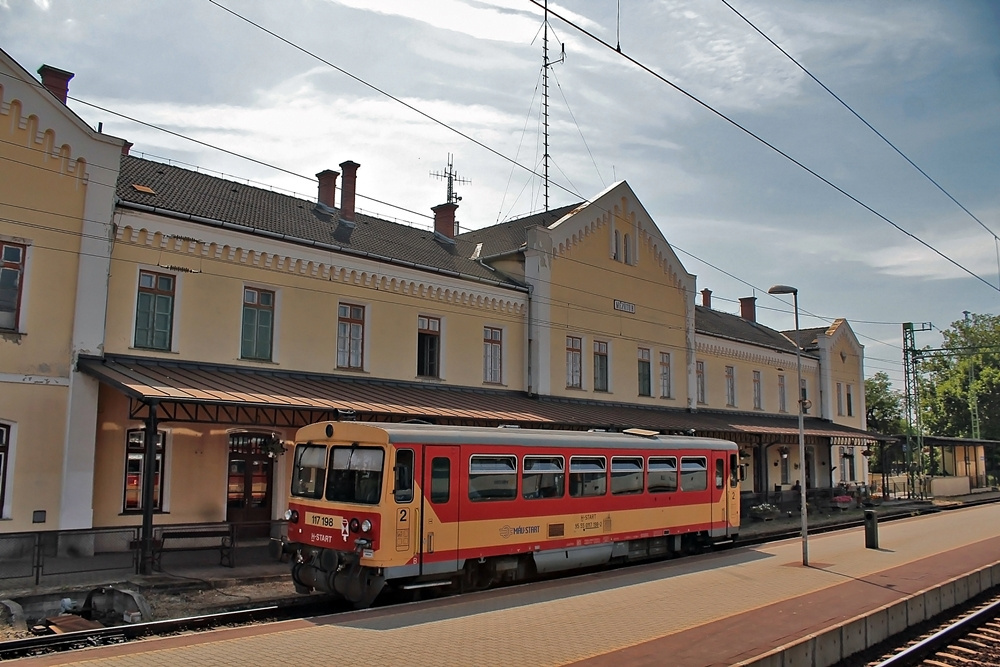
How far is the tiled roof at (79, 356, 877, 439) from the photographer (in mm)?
16031

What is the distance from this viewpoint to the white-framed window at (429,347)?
77.6 ft

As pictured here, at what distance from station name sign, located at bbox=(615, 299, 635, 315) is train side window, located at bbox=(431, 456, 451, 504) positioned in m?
17.7

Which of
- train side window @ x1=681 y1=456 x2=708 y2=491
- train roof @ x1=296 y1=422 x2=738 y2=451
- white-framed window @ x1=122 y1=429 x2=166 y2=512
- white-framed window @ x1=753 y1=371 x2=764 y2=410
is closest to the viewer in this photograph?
train roof @ x1=296 y1=422 x2=738 y2=451

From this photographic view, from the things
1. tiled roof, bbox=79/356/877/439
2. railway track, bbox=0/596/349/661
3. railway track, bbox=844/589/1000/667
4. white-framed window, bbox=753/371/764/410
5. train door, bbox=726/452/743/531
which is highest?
white-framed window, bbox=753/371/764/410

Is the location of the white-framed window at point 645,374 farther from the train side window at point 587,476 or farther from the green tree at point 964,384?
the green tree at point 964,384

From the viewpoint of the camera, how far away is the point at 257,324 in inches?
782

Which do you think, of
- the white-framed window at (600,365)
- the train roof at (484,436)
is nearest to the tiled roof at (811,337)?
the white-framed window at (600,365)

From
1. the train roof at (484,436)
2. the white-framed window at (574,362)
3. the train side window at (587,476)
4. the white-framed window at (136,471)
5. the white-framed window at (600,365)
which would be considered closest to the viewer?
the train roof at (484,436)

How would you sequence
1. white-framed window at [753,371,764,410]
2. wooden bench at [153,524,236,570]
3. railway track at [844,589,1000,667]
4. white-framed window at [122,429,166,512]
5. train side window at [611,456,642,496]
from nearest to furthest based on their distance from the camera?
1. railway track at [844,589,1000,667]
2. wooden bench at [153,524,236,570]
3. train side window at [611,456,642,496]
4. white-framed window at [122,429,166,512]
5. white-framed window at [753,371,764,410]

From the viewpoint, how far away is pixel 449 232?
30547mm

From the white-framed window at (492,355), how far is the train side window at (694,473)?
27.2 ft

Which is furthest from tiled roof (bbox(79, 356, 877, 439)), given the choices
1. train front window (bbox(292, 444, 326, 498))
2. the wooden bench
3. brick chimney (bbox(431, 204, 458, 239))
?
brick chimney (bbox(431, 204, 458, 239))

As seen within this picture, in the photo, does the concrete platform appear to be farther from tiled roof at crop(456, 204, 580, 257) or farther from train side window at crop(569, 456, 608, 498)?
tiled roof at crop(456, 204, 580, 257)

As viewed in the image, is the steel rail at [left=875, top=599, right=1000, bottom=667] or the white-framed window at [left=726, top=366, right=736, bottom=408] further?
the white-framed window at [left=726, top=366, right=736, bottom=408]
